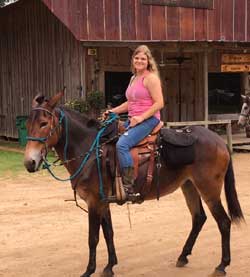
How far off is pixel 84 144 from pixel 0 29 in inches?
654

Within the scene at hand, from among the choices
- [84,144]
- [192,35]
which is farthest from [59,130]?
[192,35]

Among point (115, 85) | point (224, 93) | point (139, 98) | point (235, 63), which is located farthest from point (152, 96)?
point (224, 93)

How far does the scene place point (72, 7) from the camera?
566 inches

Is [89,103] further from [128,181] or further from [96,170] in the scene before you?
[128,181]

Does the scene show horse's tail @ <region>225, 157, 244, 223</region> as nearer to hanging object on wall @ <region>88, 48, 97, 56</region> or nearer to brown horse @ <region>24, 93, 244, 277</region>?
brown horse @ <region>24, 93, 244, 277</region>

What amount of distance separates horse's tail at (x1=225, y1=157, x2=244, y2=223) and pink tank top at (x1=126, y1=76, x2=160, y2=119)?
1190 millimetres

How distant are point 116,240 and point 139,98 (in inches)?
90.5

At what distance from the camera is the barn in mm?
15023

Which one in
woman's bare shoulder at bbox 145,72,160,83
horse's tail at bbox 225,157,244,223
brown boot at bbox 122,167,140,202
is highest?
woman's bare shoulder at bbox 145,72,160,83

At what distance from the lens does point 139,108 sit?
5.51 meters

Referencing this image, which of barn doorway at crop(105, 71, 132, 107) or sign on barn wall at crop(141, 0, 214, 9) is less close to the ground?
sign on barn wall at crop(141, 0, 214, 9)

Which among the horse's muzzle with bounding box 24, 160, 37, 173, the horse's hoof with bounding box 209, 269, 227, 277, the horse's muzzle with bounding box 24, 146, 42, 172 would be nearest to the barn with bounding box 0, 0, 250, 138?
the horse's muzzle with bounding box 24, 146, 42, 172

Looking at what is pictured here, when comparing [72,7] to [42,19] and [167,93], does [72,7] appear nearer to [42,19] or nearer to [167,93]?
[42,19]

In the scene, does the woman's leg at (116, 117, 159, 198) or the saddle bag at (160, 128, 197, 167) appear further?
the saddle bag at (160, 128, 197, 167)
